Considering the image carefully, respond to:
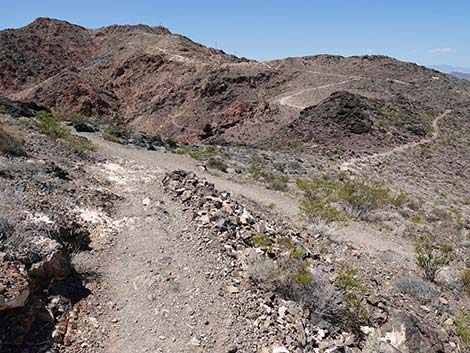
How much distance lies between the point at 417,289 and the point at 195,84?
35574 millimetres

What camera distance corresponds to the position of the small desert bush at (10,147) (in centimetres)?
1087

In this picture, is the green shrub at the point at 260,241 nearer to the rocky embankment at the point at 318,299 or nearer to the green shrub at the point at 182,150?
the rocky embankment at the point at 318,299

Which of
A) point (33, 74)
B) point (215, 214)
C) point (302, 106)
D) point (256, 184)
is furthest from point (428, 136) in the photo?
point (33, 74)

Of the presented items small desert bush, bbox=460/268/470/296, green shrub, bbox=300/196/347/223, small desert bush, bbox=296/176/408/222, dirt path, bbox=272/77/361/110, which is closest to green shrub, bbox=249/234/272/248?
green shrub, bbox=300/196/347/223

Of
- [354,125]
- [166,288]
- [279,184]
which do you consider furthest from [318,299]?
[354,125]

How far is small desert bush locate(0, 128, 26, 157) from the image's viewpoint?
10867 millimetres

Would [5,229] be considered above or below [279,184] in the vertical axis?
above

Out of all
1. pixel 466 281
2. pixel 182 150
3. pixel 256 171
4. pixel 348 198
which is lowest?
pixel 466 281

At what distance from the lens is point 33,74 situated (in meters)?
56.0

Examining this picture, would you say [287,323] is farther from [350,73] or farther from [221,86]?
[350,73]

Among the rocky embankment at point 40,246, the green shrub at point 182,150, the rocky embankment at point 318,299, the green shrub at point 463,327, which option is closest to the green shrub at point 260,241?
the rocky embankment at point 318,299

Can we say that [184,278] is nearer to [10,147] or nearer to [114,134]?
[10,147]

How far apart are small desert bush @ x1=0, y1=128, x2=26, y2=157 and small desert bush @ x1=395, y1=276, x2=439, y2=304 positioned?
1002 cm

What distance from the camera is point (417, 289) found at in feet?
28.1
